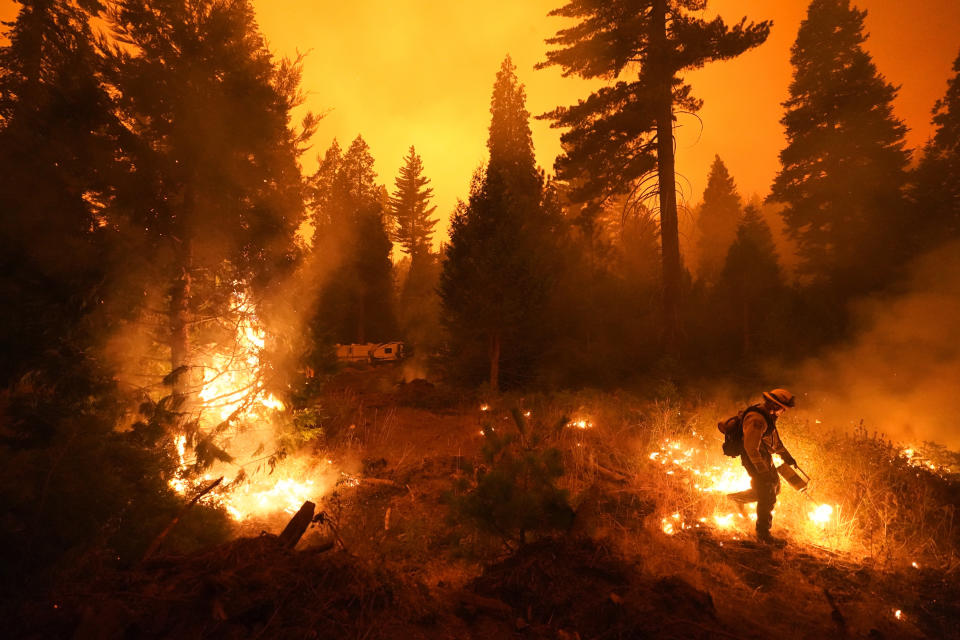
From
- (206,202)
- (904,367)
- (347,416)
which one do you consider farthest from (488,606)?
(904,367)

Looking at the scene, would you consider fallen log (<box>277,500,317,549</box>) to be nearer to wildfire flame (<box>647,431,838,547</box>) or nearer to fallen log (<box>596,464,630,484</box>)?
wildfire flame (<box>647,431,838,547</box>)

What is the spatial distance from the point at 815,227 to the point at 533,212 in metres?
15.4

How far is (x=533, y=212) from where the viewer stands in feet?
57.3

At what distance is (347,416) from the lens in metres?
11.8

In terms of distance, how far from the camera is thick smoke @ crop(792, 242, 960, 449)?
11.4 meters

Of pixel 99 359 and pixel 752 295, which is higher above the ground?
pixel 752 295

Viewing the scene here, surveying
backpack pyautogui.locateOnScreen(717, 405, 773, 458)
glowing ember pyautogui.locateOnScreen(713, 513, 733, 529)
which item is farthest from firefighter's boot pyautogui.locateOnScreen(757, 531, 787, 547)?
backpack pyautogui.locateOnScreen(717, 405, 773, 458)

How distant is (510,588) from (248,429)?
5105 millimetres

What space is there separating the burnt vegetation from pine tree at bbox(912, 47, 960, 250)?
2439 millimetres

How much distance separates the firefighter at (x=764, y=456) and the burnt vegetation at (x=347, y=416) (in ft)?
1.25

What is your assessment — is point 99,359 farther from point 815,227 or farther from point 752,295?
point 815,227

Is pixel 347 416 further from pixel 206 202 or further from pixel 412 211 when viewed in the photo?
pixel 412 211

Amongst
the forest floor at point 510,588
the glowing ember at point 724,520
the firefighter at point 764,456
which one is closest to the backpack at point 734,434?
the firefighter at point 764,456

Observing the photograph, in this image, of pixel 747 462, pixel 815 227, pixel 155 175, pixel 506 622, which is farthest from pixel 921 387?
pixel 155 175
